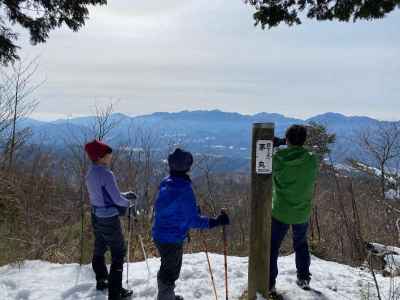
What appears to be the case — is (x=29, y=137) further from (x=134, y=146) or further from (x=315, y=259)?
(x=315, y=259)

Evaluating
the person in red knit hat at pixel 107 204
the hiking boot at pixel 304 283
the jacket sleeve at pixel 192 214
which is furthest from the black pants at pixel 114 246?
the hiking boot at pixel 304 283

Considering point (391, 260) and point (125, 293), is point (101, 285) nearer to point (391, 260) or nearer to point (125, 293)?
point (125, 293)

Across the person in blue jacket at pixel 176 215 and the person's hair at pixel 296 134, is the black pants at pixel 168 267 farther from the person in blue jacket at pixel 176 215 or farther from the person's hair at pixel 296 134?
the person's hair at pixel 296 134

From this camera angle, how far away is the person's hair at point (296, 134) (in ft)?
13.5

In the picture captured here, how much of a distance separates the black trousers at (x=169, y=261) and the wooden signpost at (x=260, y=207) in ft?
2.39

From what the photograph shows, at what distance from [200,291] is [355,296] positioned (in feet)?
5.56

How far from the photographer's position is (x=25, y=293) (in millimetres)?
4469

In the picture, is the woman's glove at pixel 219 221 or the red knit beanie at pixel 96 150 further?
the red knit beanie at pixel 96 150

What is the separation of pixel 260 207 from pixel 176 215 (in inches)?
32.7

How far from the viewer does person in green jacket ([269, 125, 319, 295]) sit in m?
4.12

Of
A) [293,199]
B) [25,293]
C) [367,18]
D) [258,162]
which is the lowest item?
[25,293]

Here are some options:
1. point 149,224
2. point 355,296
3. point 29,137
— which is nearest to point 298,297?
point 355,296

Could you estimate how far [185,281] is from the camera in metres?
4.70

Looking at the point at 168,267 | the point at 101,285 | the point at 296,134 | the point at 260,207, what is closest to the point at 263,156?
the point at 260,207
